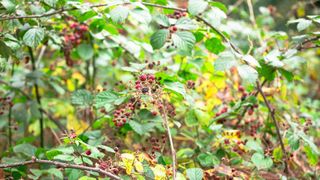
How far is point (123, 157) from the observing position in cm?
122

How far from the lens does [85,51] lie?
1973 mm

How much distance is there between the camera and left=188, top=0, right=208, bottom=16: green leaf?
144 centimetres

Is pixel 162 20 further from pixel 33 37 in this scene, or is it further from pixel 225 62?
pixel 33 37

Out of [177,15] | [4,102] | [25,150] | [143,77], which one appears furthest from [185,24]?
[4,102]

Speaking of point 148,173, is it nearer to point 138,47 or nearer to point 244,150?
point 244,150

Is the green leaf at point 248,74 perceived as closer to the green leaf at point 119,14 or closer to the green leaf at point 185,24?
the green leaf at point 185,24

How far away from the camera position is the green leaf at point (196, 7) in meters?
1.44

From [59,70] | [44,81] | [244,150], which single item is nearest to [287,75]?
[244,150]

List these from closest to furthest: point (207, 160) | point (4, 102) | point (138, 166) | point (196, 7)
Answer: point (138, 166) < point (196, 7) < point (207, 160) < point (4, 102)

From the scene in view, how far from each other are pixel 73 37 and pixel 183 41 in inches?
23.0

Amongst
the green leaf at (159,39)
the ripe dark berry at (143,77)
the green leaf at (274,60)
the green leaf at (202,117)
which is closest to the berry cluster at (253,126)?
the green leaf at (202,117)

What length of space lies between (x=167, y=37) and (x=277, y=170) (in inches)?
28.8

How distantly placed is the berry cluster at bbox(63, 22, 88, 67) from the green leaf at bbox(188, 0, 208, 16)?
1.99 feet

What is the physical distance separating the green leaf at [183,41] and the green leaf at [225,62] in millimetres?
110
